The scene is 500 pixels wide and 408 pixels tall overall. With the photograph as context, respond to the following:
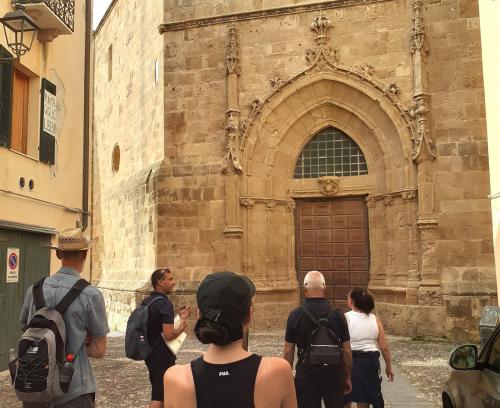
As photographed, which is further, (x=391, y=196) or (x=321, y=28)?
(x=321, y=28)

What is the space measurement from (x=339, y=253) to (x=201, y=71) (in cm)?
561

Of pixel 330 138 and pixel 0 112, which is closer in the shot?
pixel 0 112

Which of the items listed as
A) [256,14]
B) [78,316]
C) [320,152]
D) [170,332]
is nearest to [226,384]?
[78,316]

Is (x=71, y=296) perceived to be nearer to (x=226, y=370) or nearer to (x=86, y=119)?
(x=226, y=370)

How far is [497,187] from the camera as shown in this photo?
855cm

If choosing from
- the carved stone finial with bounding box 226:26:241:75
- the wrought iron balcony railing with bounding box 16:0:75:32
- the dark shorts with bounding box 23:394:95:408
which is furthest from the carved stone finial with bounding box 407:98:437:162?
the dark shorts with bounding box 23:394:95:408

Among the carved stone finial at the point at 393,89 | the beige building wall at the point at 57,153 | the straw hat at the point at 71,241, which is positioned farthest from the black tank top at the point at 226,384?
the carved stone finial at the point at 393,89

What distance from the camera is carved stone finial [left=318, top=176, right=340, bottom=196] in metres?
13.7

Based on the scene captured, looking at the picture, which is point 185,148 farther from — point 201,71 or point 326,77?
point 326,77

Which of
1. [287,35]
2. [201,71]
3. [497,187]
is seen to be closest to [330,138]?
[287,35]

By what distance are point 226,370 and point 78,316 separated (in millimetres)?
1462

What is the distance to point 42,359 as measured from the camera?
273 centimetres

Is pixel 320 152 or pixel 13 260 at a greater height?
pixel 320 152

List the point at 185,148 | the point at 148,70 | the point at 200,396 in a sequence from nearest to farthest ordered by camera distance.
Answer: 1. the point at 200,396
2. the point at 185,148
3. the point at 148,70
